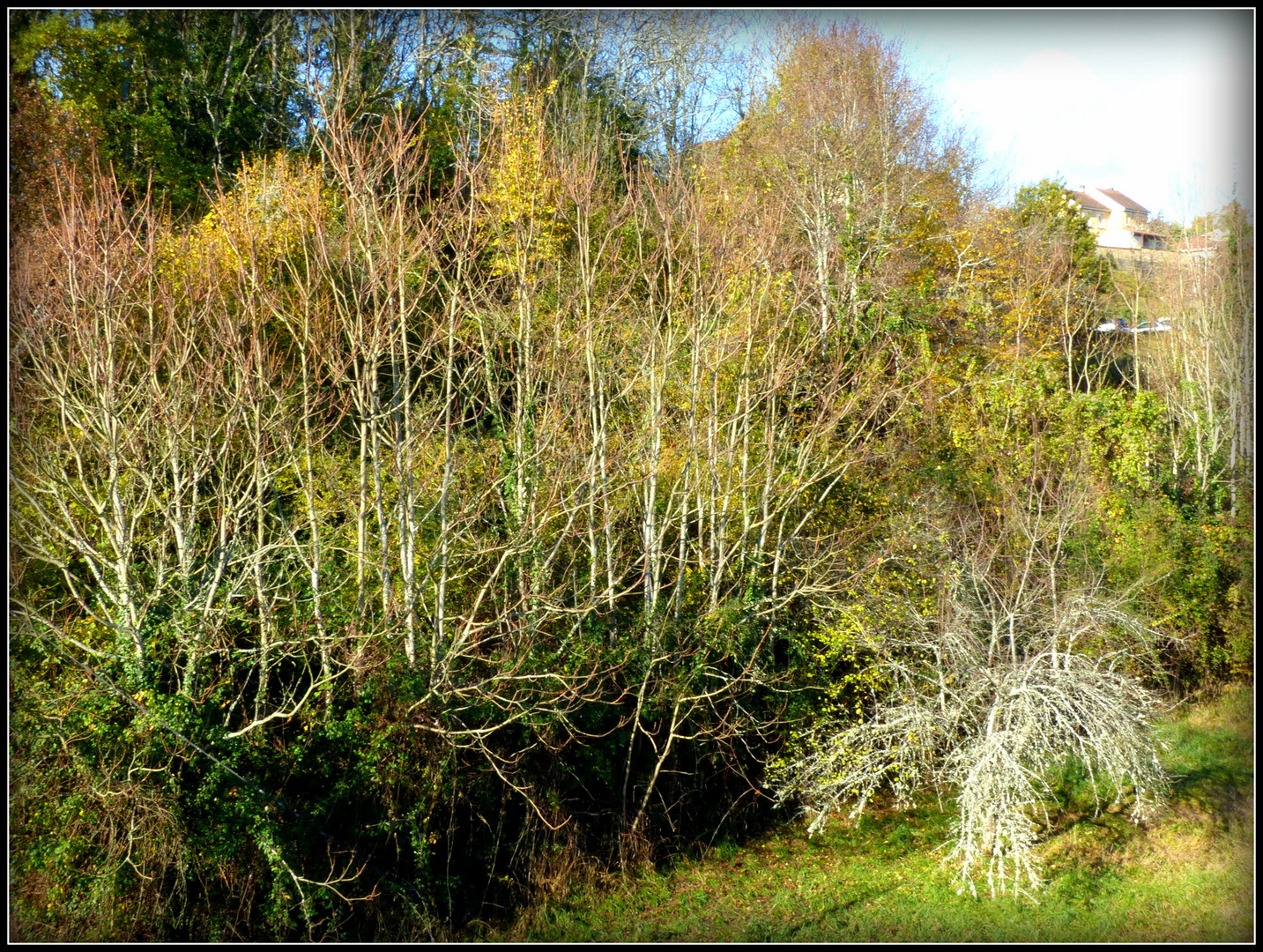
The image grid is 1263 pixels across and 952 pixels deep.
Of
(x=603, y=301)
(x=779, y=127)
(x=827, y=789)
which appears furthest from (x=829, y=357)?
(x=779, y=127)

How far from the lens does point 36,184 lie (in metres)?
12.6

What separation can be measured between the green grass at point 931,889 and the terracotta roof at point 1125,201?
1459 centimetres

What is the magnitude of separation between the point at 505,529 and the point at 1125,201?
72.4 feet

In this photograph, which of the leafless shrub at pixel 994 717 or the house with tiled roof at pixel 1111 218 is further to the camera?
the house with tiled roof at pixel 1111 218

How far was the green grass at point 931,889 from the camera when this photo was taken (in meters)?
9.60

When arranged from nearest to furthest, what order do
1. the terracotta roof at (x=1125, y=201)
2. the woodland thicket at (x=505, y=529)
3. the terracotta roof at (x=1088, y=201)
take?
the woodland thicket at (x=505, y=529), the terracotta roof at (x=1125, y=201), the terracotta roof at (x=1088, y=201)

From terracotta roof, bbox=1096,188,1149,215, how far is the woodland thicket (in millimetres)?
4529

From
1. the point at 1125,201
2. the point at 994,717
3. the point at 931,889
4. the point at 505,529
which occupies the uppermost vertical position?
the point at 1125,201

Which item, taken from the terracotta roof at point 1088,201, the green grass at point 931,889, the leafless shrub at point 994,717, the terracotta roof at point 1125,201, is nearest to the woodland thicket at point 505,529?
the leafless shrub at point 994,717

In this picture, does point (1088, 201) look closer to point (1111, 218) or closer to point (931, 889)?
point (1111, 218)

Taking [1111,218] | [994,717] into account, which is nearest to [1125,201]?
[1111,218]

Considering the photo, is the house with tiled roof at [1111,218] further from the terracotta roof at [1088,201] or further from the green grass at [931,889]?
the green grass at [931,889]

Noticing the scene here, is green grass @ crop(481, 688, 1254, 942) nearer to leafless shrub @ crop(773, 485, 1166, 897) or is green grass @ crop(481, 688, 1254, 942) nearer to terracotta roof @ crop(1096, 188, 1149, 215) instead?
leafless shrub @ crop(773, 485, 1166, 897)

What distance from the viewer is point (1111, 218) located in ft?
88.8
